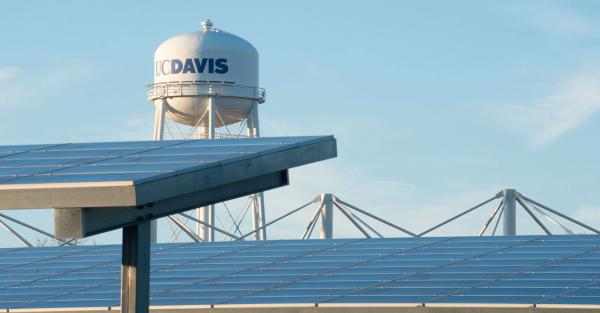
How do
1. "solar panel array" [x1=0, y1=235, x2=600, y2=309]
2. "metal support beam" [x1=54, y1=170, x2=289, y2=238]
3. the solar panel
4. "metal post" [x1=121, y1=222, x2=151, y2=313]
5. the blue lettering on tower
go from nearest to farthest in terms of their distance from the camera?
the solar panel → "metal support beam" [x1=54, y1=170, x2=289, y2=238] → "metal post" [x1=121, y1=222, x2=151, y2=313] → "solar panel array" [x1=0, y1=235, x2=600, y2=309] → the blue lettering on tower

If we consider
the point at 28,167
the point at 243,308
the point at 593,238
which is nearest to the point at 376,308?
the point at 243,308

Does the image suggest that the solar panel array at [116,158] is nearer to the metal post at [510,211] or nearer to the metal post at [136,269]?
the metal post at [136,269]

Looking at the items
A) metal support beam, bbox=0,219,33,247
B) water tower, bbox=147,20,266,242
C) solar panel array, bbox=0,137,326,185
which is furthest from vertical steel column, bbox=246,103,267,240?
solar panel array, bbox=0,137,326,185

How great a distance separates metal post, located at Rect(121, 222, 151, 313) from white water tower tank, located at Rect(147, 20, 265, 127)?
47.7m

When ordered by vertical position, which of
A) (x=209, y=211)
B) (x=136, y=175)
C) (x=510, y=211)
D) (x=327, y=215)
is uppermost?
(x=209, y=211)

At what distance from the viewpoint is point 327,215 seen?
1933 inches

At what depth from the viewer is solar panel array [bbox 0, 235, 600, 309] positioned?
33531 mm

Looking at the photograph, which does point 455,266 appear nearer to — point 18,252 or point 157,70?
point 18,252

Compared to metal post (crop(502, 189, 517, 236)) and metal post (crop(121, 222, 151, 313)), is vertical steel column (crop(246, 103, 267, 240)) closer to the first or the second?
metal post (crop(502, 189, 517, 236))

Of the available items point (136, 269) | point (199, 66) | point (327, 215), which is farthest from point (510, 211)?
point (199, 66)

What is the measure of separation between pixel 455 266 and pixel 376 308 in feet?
13.7

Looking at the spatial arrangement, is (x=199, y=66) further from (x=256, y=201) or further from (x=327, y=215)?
(x=327, y=215)

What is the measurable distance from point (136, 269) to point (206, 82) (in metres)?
48.4

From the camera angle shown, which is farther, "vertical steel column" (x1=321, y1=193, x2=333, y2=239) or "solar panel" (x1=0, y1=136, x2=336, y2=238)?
"vertical steel column" (x1=321, y1=193, x2=333, y2=239)
